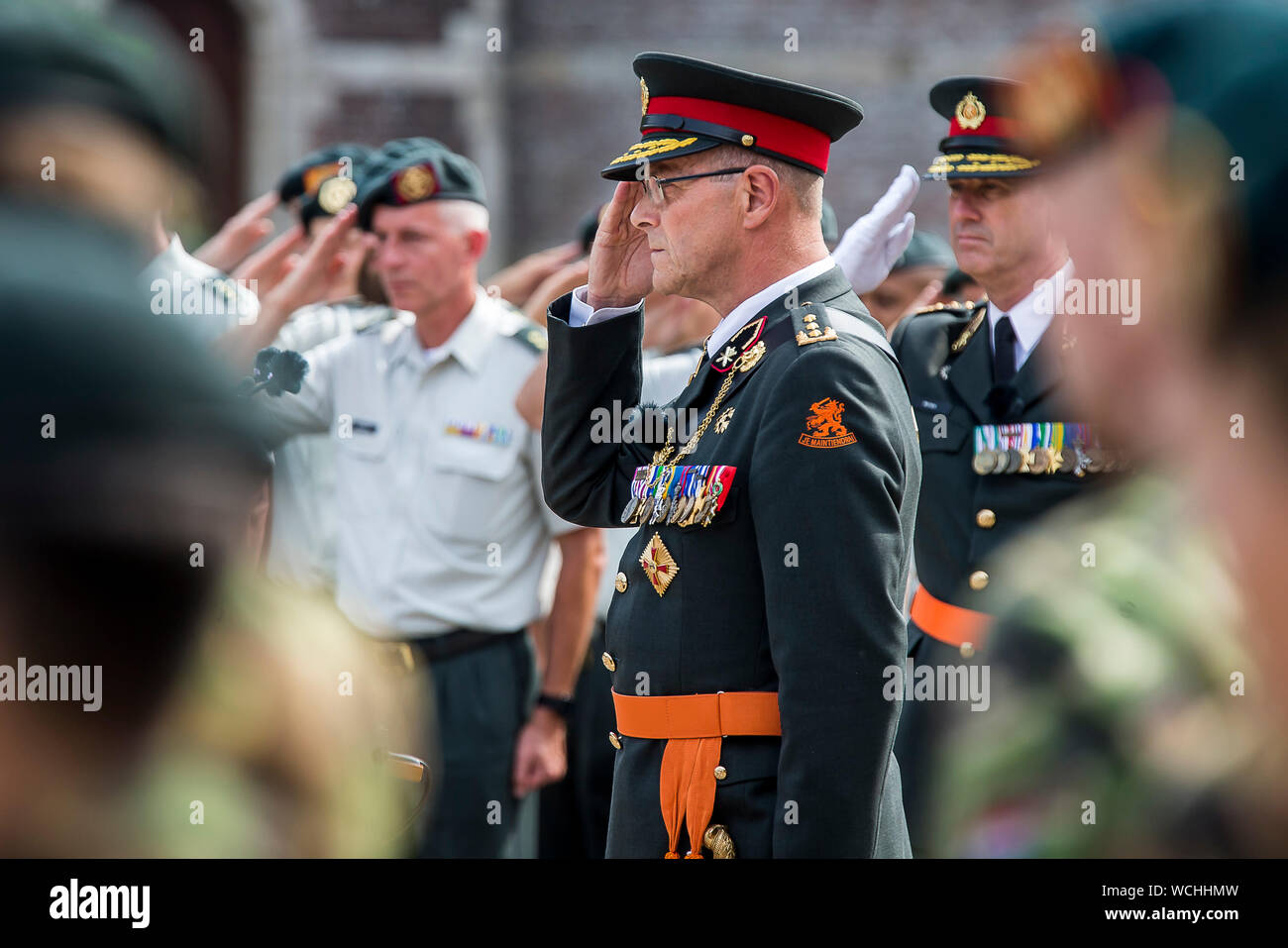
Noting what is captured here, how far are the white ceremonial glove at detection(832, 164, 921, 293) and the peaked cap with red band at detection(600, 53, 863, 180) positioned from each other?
3.09 feet

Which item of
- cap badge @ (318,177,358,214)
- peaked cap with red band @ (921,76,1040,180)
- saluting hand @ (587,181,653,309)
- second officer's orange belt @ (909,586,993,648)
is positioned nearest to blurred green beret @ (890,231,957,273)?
peaked cap with red band @ (921,76,1040,180)

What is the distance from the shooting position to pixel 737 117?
2637 millimetres

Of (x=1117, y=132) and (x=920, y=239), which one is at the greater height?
(x=920, y=239)

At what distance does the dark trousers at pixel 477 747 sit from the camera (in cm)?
430

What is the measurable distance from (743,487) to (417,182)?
8.26ft

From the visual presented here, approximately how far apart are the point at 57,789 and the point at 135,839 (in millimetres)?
65

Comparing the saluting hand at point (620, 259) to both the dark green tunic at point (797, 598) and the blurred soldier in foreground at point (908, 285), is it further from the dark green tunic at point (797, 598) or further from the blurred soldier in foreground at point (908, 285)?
the blurred soldier in foreground at point (908, 285)

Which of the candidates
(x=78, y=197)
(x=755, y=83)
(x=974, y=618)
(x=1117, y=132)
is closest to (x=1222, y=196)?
(x=1117, y=132)

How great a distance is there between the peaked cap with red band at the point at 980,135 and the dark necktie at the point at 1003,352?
356 mm

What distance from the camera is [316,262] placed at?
173 inches

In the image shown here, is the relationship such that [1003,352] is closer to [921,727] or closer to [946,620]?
[946,620]
